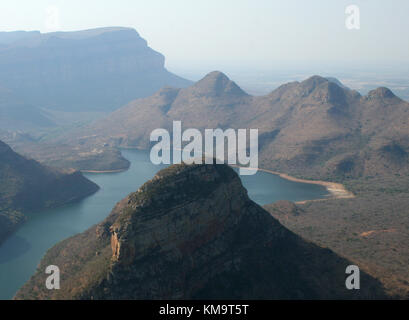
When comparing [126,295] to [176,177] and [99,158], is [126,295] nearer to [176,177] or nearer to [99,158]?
[176,177]

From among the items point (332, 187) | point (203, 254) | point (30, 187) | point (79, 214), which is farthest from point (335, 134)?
point (203, 254)

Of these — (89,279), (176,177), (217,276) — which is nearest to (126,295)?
(89,279)

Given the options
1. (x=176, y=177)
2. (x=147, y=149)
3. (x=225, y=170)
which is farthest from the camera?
(x=147, y=149)

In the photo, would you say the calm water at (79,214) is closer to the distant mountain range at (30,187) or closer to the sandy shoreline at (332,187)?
the sandy shoreline at (332,187)

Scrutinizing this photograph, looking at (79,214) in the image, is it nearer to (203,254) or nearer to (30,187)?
(30,187)

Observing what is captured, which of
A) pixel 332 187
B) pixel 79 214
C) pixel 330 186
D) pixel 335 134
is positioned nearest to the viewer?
pixel 79 214

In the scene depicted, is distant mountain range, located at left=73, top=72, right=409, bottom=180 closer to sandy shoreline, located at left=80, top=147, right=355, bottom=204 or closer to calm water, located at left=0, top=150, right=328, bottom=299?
sandy shoreline, located at left=80, top=147, right=355, bottom=204
